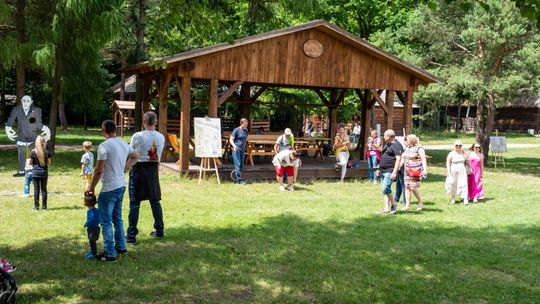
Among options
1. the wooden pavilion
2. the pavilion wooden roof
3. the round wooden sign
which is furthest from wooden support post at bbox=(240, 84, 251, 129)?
the round wooden sign

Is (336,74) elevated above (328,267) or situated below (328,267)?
above

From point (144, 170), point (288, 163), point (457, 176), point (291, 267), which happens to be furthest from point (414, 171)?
point (144, 170)

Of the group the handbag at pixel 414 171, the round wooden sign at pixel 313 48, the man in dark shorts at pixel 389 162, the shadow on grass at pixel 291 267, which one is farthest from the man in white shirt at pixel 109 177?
the round wooden sign at pixel 313 48

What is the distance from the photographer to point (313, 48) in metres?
16.2

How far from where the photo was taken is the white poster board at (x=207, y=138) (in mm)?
14570

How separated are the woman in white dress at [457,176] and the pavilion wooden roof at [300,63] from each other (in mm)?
5205

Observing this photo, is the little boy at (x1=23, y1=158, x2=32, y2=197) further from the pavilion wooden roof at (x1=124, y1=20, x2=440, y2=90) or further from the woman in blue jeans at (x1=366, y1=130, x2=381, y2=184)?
the woman in blue jeans at (x1=366, y1=130, x2=381, y2=184)

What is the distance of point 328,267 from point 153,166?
2.75 metres

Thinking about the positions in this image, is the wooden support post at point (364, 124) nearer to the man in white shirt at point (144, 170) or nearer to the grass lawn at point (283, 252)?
the grass lawn at point (283, 252)

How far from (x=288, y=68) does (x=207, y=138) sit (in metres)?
3.33

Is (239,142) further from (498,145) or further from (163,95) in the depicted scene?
(498,145)

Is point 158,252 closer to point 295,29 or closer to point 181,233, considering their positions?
point 181,233

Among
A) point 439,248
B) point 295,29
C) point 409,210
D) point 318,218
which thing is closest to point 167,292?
point 439,248

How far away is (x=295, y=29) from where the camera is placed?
1573cm
